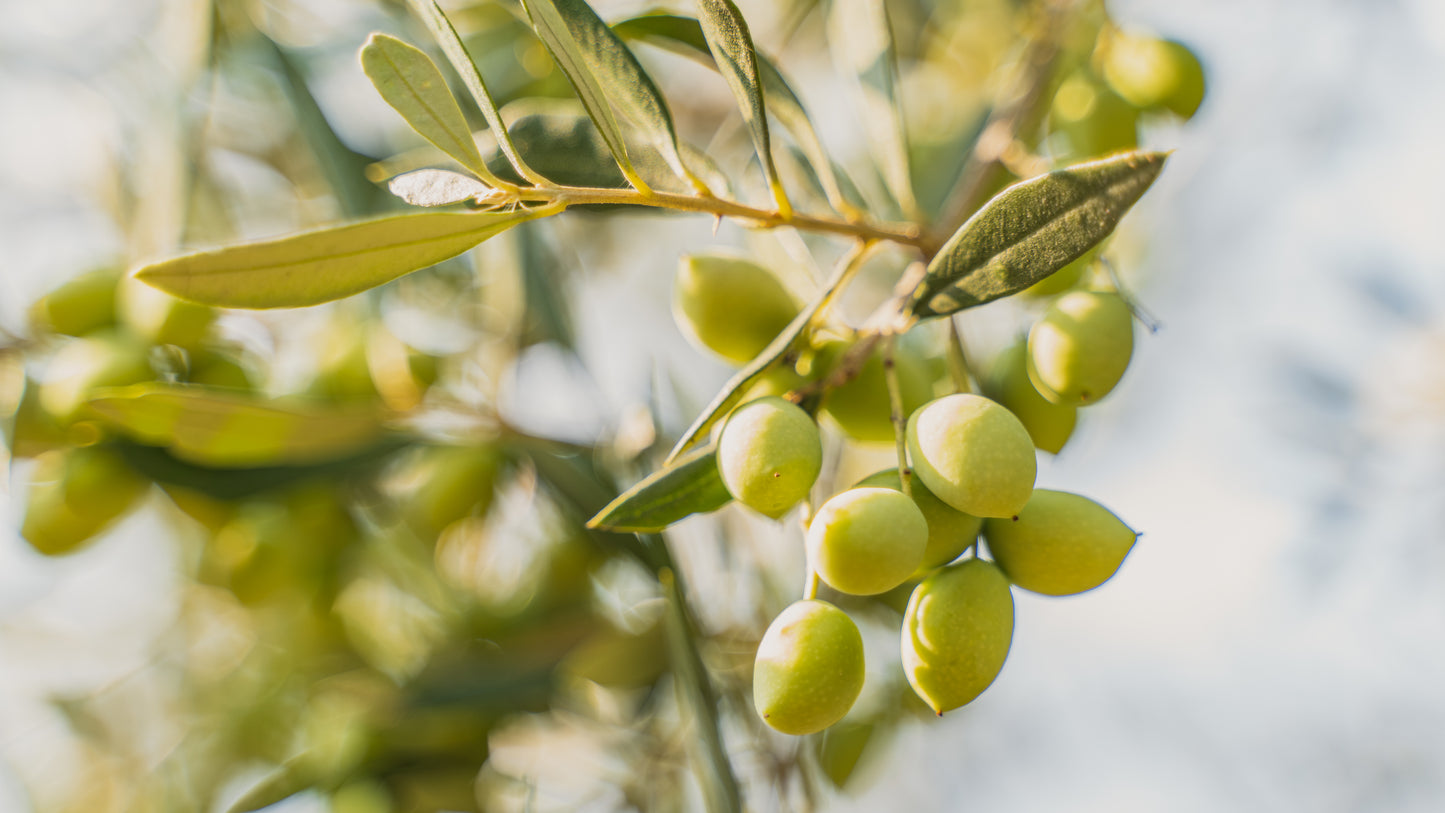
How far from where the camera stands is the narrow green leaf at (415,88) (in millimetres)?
699

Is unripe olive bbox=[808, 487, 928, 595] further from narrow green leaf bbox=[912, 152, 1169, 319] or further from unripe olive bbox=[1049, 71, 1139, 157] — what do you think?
unripe olive bbox=[1049, 71, 1139, 157]

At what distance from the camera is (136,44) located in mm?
1930

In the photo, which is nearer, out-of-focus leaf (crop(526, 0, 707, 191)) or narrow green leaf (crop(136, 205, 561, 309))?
narrow green leaf (crop(136, 205, 561, 309))

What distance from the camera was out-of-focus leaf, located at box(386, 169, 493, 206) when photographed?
70 cm

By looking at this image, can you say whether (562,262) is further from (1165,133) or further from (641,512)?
(641,512)

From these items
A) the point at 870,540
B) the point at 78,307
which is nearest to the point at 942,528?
the point at 870,540

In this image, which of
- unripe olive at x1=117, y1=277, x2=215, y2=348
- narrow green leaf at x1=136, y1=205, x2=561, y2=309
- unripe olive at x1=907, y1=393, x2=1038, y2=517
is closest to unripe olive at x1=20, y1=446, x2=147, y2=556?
unripe olive at x1=117, y1=277, x2=215, y2=348

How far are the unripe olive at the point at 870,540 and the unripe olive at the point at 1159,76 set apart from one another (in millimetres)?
838

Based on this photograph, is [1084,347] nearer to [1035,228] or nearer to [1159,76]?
[1035,228]

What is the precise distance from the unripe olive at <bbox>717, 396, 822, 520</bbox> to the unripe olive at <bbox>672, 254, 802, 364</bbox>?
0.19m

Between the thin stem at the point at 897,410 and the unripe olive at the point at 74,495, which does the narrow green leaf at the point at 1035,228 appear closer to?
the thin stem at the point at 897,410

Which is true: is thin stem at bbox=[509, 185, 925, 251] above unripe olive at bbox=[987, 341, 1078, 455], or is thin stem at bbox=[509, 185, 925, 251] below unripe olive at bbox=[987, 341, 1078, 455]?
above

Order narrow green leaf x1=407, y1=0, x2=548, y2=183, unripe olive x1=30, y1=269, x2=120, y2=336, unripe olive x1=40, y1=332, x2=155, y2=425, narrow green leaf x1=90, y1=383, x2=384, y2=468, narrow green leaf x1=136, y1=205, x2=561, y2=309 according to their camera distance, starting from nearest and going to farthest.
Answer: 1. narrow green leaf x1=136, y1=205, x2=561, y2=309
2. narrow green leaf x1=407, y1=0, x2=548, y2=183
3. narrow green leaf x1=90, y1=383, x2=384, y2=468
4. unripe olive x1=40, y1=332, x2=155, y2=425
5. unripe olive x1=30, y1=269, x2=120, y2=336

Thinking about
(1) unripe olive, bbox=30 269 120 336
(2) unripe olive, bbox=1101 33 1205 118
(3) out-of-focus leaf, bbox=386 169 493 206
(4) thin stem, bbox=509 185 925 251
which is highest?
(3) out-of-focus leaf, bbox=386 169 493 206
